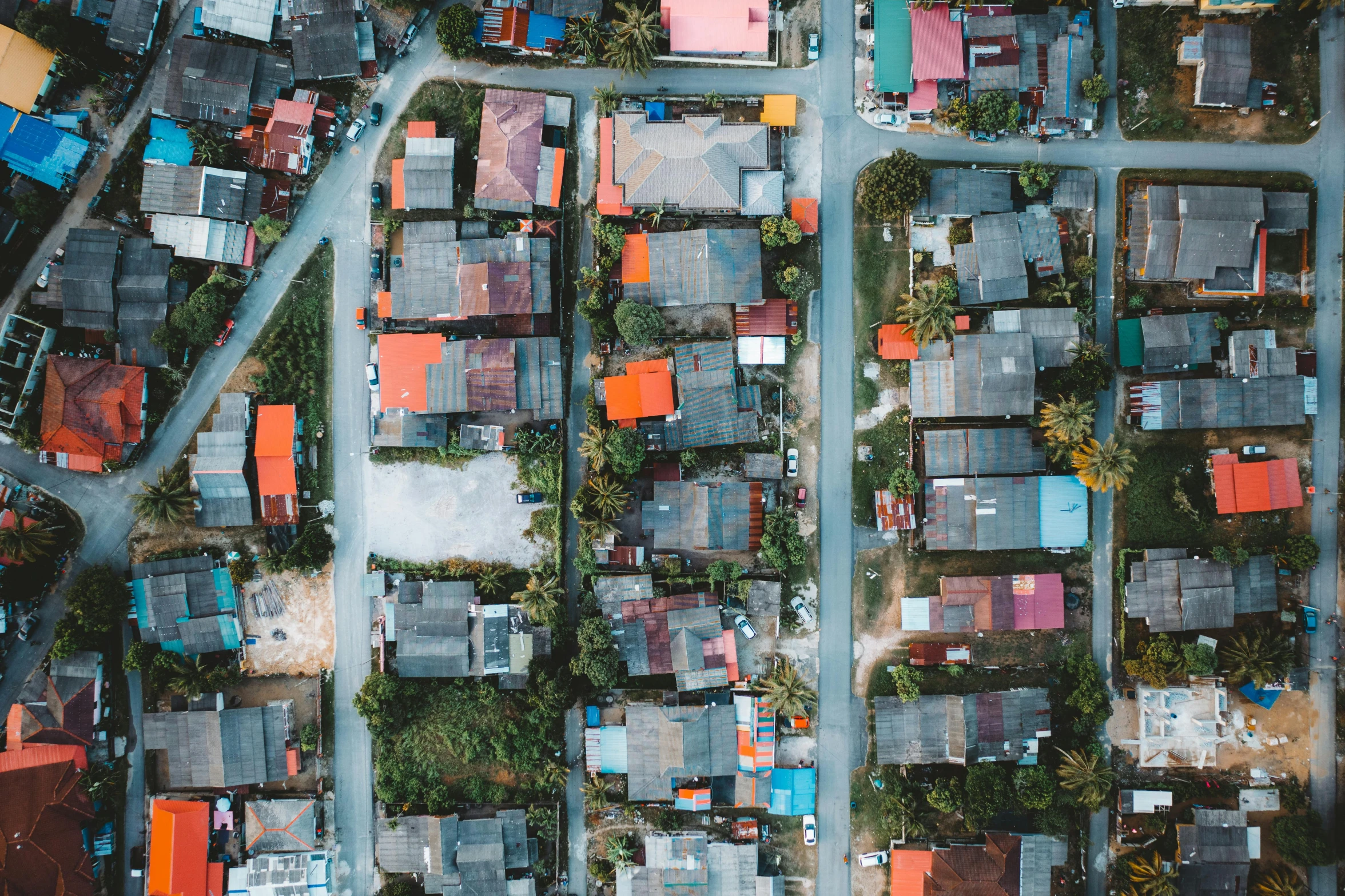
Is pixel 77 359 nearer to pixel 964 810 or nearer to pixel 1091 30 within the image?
pixel 964 810

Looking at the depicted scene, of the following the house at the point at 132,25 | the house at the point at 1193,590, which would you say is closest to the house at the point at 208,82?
the house at the point at 132,25

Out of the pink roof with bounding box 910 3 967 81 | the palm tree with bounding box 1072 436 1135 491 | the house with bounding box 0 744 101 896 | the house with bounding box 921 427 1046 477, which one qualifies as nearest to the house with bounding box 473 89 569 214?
the pink roof with bounding box 910 3 967 81

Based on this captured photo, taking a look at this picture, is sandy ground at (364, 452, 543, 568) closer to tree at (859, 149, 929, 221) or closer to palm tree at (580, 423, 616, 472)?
palm tree at (580, 423, 616, 472)

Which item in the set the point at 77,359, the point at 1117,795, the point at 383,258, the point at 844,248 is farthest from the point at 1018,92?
the point at 77,359

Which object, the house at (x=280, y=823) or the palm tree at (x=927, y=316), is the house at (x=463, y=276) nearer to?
the palm tree at (x=927, y=316)

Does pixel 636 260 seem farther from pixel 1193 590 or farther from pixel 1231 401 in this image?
pixel 1193 590

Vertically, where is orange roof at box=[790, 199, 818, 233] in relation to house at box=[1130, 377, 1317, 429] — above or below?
above

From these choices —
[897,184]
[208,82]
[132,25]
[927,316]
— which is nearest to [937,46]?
[897,184]
